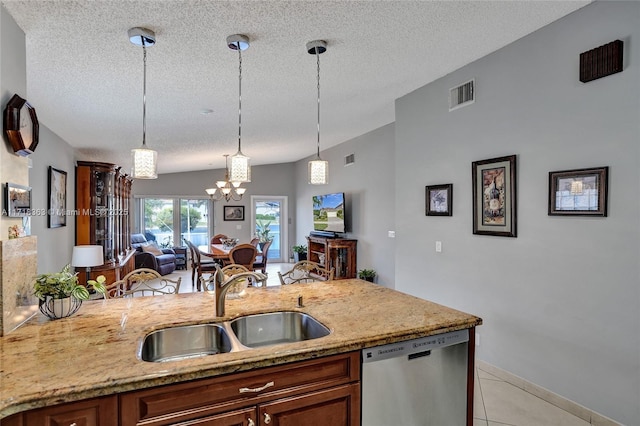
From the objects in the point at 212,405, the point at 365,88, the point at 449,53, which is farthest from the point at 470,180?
the point at 212,405

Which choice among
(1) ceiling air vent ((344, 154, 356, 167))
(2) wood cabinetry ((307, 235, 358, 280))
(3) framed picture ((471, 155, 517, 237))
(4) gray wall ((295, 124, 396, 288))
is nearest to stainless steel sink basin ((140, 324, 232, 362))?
(3) framed picture ((471, 155, 517, 237))

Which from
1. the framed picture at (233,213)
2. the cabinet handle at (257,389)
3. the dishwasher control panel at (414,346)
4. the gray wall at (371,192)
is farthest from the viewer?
the framed picture at (233,213)

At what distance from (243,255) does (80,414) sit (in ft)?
15.6

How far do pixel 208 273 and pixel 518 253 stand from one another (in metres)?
5.27

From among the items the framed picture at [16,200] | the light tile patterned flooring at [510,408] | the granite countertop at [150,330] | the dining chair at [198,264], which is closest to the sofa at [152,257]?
the dining chair at [198,264]

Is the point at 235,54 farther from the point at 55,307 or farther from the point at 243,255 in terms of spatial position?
the point at 243,255

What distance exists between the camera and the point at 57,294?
199 cm

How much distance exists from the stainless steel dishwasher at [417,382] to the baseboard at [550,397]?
1.18 meters

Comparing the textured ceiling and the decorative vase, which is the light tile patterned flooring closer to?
the decorative vase

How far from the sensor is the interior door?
411 inches

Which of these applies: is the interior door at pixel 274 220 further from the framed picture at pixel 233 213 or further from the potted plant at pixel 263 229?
the framed picture at pixel 233 213

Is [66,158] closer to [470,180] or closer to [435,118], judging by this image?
[435,118]

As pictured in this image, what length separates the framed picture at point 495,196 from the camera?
3.06 m

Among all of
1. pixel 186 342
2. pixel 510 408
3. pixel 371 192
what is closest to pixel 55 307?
pixel 186 342
